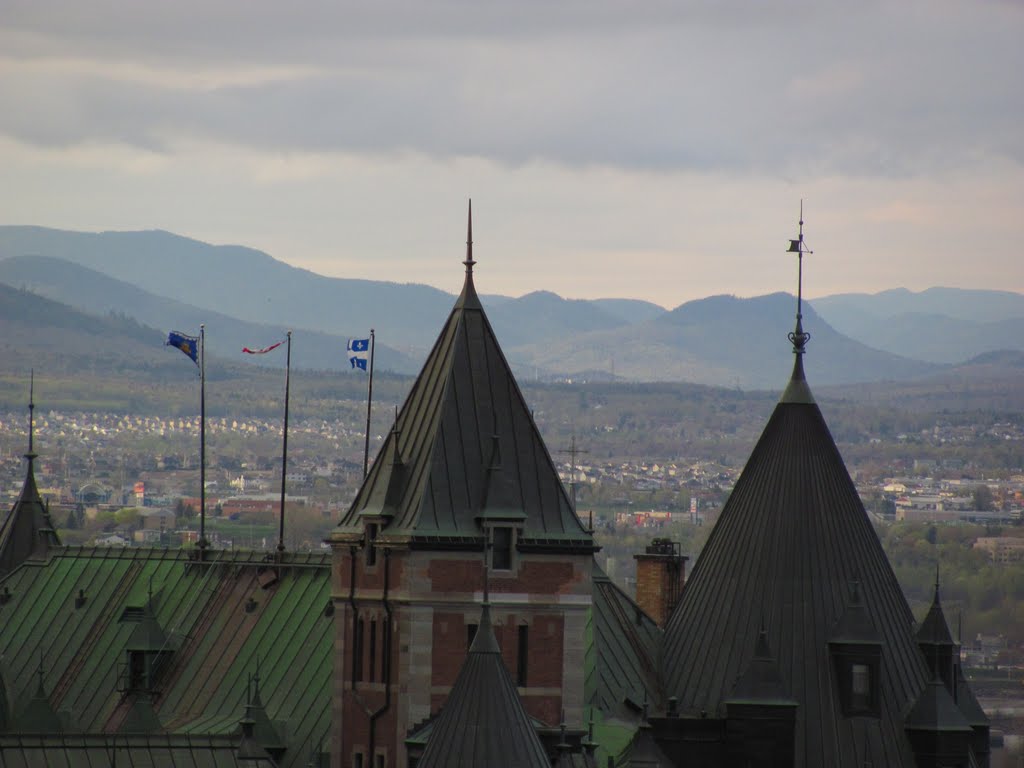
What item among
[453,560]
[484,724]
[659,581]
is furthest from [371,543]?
[659,581]

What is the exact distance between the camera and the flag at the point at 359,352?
346 ft

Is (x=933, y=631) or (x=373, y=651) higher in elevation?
(x=933, y=631)

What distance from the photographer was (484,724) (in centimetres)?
Answer: 6512

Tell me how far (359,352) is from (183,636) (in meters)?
16.8

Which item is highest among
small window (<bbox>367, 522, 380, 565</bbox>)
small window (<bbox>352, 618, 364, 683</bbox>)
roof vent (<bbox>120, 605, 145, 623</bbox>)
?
small window (<bbox>367, 522, 380, 565</bbox>)

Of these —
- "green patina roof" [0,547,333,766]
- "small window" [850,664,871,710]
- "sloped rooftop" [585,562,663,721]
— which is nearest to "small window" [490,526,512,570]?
"sloped rooftop" [585,562,663,721]

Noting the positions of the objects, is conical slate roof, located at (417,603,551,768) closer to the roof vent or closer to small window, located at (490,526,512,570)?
small window, located at (490,526,512,570)

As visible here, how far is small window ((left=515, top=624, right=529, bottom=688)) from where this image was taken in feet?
243

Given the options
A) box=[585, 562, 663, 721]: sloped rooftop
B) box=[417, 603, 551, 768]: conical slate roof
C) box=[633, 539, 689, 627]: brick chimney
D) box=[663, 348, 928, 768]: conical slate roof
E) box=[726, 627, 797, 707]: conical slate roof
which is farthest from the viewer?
box=[633, 539, 689, 627]: brick chimney

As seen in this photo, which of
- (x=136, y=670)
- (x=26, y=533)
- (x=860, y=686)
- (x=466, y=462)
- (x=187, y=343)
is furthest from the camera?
(x=187, y=343)

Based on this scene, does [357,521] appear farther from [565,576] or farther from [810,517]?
[810,517]

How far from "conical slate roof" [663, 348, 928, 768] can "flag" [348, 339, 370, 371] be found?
21.4 metres

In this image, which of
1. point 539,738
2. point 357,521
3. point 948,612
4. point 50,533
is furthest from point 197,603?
point 948,612

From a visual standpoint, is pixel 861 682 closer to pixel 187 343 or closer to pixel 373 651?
pixel 373 651
